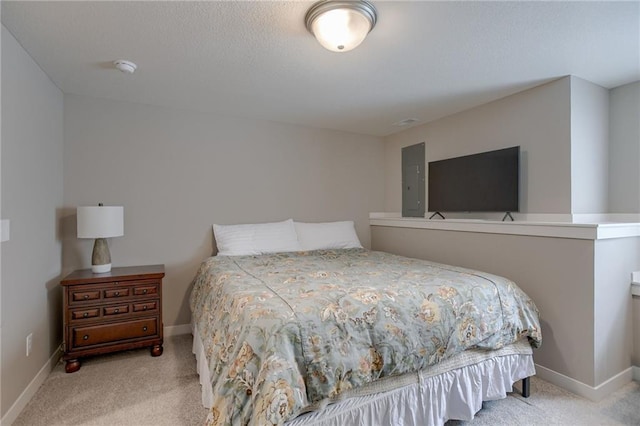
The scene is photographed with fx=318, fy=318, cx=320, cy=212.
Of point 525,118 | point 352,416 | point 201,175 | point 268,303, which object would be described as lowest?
point 352,416

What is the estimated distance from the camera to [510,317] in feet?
6.47

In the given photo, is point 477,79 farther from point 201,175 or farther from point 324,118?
point 201,175

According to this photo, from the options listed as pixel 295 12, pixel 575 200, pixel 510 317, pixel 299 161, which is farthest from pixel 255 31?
pixel 575 200

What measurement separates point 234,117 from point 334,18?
2.10 m

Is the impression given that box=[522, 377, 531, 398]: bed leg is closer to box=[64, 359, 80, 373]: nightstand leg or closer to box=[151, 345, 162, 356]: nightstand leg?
box=[151, 345, 162, 356]: nightstand leg

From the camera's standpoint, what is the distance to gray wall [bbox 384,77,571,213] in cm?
246

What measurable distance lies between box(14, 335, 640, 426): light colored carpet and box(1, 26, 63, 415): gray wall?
23 centimetres

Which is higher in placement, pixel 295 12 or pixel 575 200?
pixel 295 12

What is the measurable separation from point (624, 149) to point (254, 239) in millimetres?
3311

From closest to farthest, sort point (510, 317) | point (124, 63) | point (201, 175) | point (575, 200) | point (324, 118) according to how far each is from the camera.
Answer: point (510, 317) → point (124, 63) → point (575, 200) → point (201, 175) → point (324, 118)

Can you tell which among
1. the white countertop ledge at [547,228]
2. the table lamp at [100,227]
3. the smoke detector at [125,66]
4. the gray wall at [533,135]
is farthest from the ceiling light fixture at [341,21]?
the table lamp at [100,227]

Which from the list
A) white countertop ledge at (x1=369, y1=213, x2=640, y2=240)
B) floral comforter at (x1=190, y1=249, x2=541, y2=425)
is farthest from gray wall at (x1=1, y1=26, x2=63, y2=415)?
white countertop ledge at (x1=369, y1=213, x2=640, y2=240)

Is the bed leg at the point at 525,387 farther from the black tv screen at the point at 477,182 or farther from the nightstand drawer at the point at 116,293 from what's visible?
the nightstand drawer at the point at 116,293

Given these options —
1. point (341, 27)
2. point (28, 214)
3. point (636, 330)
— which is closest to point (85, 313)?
point (28, 214)
